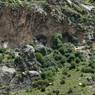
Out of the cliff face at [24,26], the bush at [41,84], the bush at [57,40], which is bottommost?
the bush at [41,84]

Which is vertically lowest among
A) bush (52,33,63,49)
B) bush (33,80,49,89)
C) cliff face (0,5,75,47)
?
bush (33,80,49,89)

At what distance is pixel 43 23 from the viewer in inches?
2808

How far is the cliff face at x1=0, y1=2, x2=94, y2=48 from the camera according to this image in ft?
218

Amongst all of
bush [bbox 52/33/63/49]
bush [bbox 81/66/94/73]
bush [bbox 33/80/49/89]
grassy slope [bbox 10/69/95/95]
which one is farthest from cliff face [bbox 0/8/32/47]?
bush [bbox 33/80/49/89]

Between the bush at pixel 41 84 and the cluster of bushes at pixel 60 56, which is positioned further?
the cluster of bushes at pixel 60 56

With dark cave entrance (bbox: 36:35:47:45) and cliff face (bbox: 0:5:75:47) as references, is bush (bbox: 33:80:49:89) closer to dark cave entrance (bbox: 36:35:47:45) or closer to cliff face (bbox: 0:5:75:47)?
cliff face (bbox: 0:5:75:47)

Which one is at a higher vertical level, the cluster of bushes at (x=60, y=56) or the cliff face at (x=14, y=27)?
the cliff face at (x=14, y=27)

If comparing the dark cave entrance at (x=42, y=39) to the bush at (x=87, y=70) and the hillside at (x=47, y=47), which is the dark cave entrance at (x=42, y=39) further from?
the bush at (x=87, y=70)

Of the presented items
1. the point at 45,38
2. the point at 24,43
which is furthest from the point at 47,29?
the point at 24,43

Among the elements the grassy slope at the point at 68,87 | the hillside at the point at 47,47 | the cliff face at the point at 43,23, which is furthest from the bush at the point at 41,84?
the cliff face at the point at 43,23

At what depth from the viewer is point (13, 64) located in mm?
57688

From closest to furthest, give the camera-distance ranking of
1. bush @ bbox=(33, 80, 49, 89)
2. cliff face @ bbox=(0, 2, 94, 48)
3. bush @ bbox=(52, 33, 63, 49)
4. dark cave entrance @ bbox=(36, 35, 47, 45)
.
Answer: bush @ bbox=(33, 80, 49, 89)
cliff face @ bbox=(0, 2, 94, 48)
bush @ bbox=(52, 33, 63, 49)
dark cave entrance @ bbox=(36, 35, 47, 45)

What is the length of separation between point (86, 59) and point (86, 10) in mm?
16416

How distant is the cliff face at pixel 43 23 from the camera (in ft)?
218
